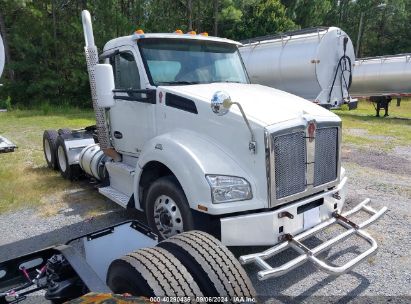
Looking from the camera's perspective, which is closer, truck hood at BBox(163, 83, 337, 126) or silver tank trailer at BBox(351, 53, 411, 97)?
truck hood at BBox(163, 83, 337, 126)

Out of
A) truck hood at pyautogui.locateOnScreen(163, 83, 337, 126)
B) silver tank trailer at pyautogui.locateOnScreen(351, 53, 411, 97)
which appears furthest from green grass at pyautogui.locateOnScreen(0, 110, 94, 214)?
silver tank trailer at pyautogui.locateOnScreen(351, 53, 411, 97)

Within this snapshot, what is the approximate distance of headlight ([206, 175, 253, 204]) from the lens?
3447mm

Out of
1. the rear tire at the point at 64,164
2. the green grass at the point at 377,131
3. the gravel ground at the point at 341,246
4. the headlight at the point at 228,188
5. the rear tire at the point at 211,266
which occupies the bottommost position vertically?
the green grass at the point at 377,131

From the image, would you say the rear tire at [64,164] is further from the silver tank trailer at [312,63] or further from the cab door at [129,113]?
the silver tank trailer at [312,63]

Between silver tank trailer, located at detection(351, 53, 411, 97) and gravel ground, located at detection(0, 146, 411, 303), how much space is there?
40.5 ft

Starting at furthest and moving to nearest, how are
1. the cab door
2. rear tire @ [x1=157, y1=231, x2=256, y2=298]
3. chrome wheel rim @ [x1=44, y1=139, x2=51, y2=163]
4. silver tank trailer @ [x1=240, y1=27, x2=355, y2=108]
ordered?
silver tank trailer @ [x1=240, y1=27, x2=355, y2=108]
chrome wheel rim @ [x1=44, y1=139, x2=51, y2=163]
the cab door
rear tire @ [x1=157, y1=231, x2=256, y2=298]

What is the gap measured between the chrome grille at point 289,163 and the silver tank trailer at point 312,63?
10.9m

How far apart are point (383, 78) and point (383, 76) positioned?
0.33 feet

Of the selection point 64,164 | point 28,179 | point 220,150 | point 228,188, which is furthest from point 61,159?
point 228,188

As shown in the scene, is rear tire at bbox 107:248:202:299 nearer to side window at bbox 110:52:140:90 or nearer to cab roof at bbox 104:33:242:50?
side window at bbox 110:52:140:90

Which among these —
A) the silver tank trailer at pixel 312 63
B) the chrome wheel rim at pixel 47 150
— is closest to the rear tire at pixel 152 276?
the chrome wheel rim at pixel 47 150

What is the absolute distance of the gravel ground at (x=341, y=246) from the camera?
11.8 feet

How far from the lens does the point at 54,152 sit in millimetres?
8008

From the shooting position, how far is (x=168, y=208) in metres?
3.97
